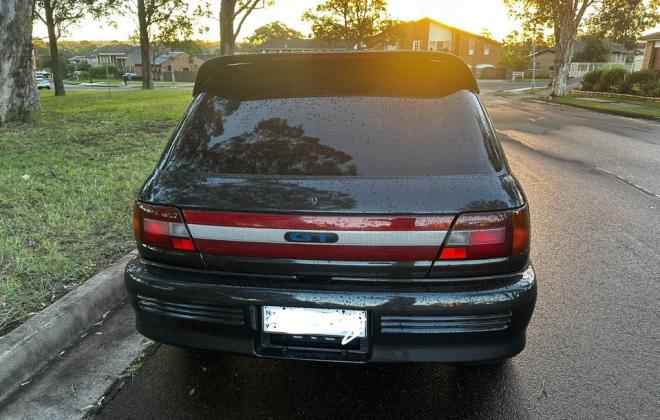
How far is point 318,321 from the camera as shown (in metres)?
2.16

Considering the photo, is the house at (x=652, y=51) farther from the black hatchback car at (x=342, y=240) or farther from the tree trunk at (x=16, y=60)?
the black hatchback car at (x=342, y=240)

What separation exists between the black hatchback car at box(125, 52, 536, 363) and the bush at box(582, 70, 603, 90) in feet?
107

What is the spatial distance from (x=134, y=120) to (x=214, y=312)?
11820 millimetres

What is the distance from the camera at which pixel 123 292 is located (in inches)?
145

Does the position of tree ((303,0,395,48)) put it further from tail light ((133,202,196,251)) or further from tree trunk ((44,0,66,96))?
tail light ((133,202,196,251))

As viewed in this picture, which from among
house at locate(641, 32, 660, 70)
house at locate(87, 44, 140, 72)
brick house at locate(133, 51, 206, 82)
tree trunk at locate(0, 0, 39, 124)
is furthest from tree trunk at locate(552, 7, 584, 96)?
house at locate(87, 44, 140, 72)

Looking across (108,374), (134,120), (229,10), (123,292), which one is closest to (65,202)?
(123,292)

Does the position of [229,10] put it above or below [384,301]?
above

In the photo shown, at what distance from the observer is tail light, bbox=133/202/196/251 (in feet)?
7.39

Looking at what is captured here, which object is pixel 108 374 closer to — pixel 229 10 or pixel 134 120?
pixel 134 120

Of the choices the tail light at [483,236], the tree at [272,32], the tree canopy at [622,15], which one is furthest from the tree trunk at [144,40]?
the tree at [272,32]

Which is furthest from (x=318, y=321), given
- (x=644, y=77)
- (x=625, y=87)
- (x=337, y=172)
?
(x=625, y=87)

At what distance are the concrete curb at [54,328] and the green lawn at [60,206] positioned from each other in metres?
0.16

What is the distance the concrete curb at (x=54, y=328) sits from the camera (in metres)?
2.64
